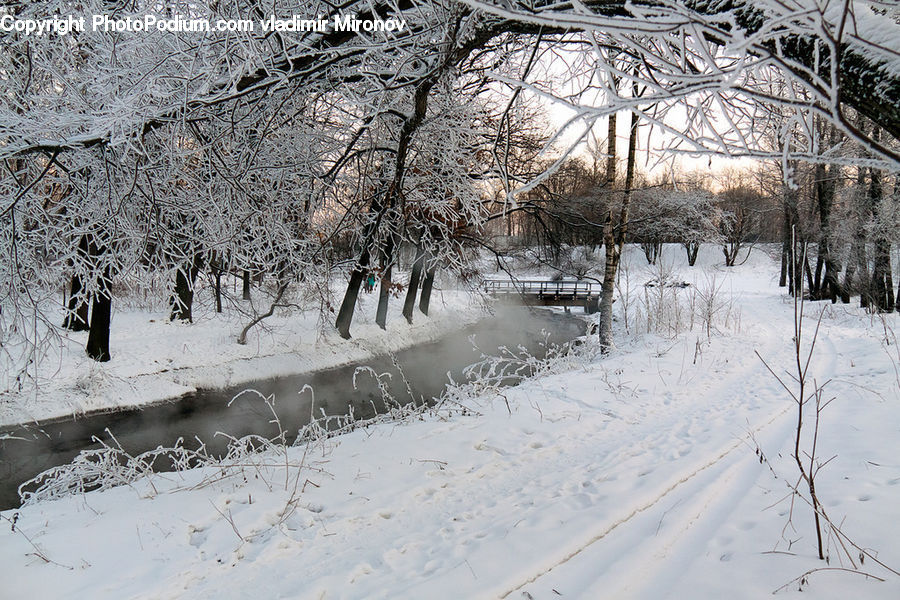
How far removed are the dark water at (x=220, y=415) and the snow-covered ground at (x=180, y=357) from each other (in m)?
0.33

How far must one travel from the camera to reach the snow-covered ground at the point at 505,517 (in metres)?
2.62

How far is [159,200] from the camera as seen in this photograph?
440 centimetres

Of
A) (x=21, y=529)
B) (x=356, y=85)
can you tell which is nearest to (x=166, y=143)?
(x=356, y=85)

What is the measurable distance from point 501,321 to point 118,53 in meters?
21.1

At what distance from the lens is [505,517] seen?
3385 mm

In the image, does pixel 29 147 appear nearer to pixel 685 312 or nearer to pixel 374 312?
pixel 685 312

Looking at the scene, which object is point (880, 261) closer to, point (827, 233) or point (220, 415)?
point (827, 233)

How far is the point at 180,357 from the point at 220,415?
3.09 metres

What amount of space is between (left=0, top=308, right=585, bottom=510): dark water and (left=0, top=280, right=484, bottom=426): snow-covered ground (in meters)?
0.33

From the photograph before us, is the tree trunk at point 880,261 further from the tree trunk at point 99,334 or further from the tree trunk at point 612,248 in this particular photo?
the tree trunk at point 99,334

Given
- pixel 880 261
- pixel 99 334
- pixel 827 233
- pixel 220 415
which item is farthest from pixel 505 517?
pixel 827 233

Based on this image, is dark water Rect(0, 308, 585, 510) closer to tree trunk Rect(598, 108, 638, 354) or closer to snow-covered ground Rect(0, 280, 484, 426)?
snow-covered ground Rect(0, 280, 484, 426)

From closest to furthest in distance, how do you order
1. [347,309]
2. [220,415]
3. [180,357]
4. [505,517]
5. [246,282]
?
[505,517] → [220,415] → [246,282] → [180,357] → [347,309]

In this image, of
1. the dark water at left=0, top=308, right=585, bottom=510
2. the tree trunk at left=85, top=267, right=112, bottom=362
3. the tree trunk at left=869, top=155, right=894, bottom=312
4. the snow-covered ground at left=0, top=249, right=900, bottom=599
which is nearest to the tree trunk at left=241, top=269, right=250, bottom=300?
the dark water at left=0, top=308, right=585, bottom=510
